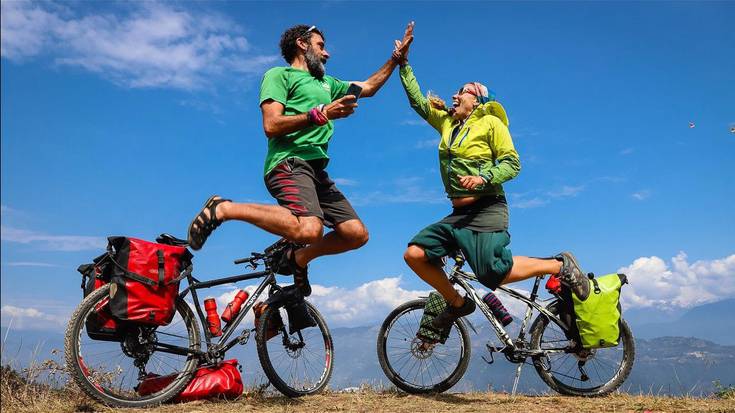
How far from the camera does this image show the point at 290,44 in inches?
231

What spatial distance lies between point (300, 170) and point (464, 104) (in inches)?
72.7

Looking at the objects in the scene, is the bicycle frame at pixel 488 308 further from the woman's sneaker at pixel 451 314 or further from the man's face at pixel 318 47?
the man's face at pixel 318 47

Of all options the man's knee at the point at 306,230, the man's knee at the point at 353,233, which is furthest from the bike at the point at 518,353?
the man's knee at the point at 306,230

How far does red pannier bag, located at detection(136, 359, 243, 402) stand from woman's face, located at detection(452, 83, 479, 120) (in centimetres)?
319

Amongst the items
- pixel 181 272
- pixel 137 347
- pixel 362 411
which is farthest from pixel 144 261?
pixel 362 411

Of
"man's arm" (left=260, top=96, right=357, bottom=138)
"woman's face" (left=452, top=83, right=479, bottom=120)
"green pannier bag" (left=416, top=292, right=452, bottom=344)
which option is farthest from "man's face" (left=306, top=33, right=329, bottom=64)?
"green pannier bag" (left=416, top=292, right=452, bottom=344)

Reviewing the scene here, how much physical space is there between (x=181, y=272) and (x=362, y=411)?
6.47ft

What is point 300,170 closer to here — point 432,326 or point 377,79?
point 377,79

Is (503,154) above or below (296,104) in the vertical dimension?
below

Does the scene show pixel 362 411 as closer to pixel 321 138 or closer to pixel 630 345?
pixel 321 138

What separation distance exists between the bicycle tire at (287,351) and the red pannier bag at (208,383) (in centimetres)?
37

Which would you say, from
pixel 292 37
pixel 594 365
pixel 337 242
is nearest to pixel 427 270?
pixel 337 242

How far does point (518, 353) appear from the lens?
5.81 m

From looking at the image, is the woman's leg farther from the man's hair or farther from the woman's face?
the man's hair
